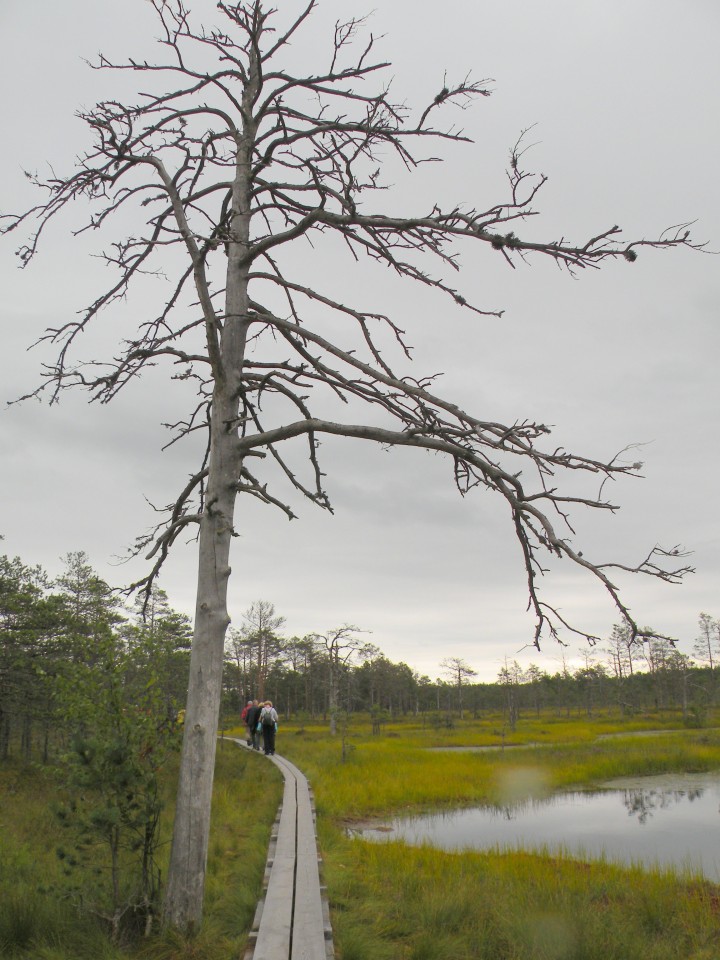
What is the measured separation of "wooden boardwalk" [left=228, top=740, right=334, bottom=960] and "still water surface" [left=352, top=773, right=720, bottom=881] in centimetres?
433

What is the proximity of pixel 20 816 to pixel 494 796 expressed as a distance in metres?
11.8

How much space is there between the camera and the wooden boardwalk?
14.7 feet

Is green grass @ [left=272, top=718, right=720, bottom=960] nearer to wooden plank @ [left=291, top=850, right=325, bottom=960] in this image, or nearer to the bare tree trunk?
wooden plank @ [left=291, top=850, right=325, bottom=960]

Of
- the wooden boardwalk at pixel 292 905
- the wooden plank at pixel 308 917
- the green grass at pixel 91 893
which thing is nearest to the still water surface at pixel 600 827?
the green grass at pixel 91 893

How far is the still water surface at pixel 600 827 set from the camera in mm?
11859

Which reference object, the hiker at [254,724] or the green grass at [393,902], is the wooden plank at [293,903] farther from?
the hiker at [254,724]

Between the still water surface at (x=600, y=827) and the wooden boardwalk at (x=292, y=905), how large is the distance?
171 inches

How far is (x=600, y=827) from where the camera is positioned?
14641mm

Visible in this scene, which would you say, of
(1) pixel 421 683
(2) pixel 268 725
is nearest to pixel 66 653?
(2) pixel 268 725

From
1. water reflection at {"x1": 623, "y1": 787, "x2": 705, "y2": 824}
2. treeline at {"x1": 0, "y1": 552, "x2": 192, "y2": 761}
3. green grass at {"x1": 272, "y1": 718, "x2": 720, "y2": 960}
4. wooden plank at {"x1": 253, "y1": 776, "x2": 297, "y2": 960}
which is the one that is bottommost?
water reflection at {"x1": 623, "y1": 787, "x2": 705, "y2": 824}

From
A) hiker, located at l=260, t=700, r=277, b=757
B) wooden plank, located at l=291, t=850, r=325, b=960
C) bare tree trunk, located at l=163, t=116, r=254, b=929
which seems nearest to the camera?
wooden plank, located at l=291, t=850, r=325, b=960

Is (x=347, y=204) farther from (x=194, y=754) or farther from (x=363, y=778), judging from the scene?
(x=363, y=778)

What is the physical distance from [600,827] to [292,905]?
11495 mm

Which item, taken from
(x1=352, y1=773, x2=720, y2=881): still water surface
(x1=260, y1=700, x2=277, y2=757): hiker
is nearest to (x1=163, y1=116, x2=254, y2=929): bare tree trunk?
(x1=352, y1=773, x2=720, y2=881): still water surface
